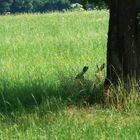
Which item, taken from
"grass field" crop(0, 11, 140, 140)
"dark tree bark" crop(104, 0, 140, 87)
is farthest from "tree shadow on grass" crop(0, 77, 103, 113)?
"dark tree bark" crop(104, 0, 140, 87)

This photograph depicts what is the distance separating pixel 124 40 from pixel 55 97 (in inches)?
48.6

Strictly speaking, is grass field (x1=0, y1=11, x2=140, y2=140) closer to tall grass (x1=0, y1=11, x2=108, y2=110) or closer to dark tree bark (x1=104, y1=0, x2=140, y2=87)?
tall grass (x1=0, y1=11, x2=108, y2=110)

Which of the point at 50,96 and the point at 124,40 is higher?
the point at 124,40

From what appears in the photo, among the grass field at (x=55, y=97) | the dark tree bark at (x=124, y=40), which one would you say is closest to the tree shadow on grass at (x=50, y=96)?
the grass field at (x=55, y=97)

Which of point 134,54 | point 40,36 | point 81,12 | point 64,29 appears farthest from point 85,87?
point 81,12

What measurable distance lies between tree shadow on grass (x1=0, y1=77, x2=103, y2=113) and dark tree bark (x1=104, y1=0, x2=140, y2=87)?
395mm

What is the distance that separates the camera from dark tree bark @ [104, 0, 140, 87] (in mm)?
7992

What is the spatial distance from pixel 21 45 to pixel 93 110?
7921 mm

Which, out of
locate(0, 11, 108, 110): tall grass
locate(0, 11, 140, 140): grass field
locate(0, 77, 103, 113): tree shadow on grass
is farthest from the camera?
locate(0, 11, 108, 110): tall grass

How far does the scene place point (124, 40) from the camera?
7996 millimetres

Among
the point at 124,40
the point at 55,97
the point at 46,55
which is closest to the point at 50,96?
the point at 55,97

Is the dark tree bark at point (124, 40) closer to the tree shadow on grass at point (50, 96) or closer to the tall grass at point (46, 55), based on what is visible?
the tree shadow on grass at point (50, 96)

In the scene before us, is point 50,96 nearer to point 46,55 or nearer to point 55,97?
point 55,97

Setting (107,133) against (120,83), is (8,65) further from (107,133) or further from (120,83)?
(107,133)
